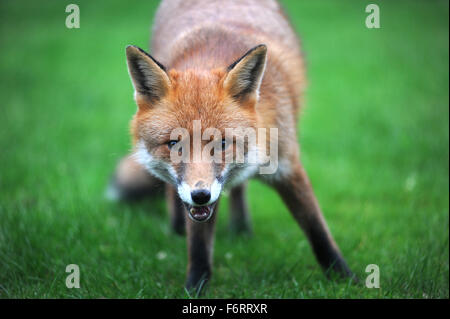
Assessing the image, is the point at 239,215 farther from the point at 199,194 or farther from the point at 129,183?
the point at 199,194

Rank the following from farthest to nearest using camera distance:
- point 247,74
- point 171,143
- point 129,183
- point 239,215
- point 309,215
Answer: point 129,183 < point 239,215 < point 309,215 < point 247,74 < point 171,143

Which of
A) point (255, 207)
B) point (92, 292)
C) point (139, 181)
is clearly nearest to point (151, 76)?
point (92, 292)

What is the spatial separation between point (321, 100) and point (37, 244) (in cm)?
599

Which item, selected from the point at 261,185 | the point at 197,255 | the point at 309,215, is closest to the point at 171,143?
the point at 197,255

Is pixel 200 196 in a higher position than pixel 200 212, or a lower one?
higher

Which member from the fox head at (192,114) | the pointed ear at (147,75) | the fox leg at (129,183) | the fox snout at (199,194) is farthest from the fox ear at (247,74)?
the fox leg at (129,183)

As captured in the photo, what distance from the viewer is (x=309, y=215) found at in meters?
3.39

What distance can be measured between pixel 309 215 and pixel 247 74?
125cm

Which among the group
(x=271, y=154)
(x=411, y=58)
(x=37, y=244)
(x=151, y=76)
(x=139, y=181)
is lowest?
(x=37, y=244)

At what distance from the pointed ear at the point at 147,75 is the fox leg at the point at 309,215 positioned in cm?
114

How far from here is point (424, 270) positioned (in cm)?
326

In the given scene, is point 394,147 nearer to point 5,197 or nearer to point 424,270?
point 424,270

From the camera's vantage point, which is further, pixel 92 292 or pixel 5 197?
pixel 5 197

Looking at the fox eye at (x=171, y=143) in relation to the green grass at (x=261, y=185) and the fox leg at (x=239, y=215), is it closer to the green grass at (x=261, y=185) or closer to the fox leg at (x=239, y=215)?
the green grass at (x=261, y=185)
